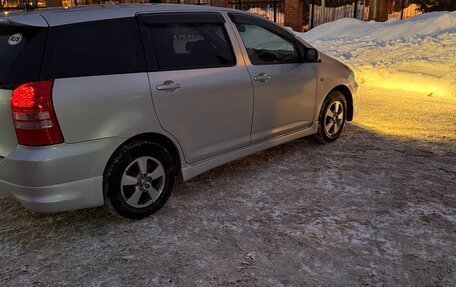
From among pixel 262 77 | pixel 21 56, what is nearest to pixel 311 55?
pixel 262 77

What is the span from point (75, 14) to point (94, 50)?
1.02 feet

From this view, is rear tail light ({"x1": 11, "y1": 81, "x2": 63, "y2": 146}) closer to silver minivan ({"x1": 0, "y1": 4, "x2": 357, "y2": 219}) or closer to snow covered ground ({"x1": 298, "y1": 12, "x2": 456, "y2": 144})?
silver minivan ({"x1": 0, "y1": 4, "x2": 357, "y2": 219})

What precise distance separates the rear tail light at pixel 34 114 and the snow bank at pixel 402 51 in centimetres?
715

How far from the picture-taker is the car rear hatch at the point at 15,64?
3.02m

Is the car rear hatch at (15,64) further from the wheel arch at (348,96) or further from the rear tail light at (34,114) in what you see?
the wheel arch at (348,96)

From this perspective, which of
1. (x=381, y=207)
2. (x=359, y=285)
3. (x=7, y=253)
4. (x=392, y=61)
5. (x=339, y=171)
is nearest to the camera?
(x=359, y=285)

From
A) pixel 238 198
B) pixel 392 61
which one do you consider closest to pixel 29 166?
pixel 238 198

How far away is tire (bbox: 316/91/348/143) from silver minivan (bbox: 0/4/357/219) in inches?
28.6

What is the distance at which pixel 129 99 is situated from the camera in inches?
132

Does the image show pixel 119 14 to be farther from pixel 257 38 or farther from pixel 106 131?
pixel 257 38

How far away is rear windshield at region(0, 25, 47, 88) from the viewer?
302 cm

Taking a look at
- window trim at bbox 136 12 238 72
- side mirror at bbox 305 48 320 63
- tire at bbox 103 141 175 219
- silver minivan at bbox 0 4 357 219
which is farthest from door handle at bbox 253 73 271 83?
tire at bbox 103 141 175 219

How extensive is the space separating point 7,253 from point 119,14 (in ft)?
6.51

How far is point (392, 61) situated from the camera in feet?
31.9
